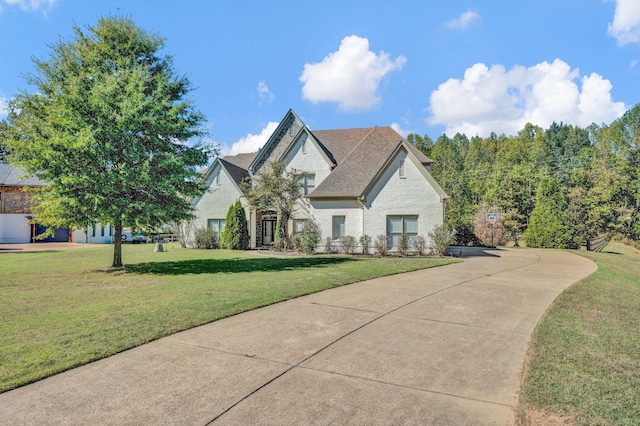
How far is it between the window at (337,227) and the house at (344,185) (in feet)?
0.19

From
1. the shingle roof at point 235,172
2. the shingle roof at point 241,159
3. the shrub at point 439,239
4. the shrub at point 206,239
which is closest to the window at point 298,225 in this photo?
the shingle roof at point 235,172

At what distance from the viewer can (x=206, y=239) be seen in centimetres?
2641

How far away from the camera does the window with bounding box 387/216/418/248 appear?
2125 centimetres

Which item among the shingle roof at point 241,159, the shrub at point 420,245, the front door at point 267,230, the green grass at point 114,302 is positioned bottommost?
the green grass at point 114,302

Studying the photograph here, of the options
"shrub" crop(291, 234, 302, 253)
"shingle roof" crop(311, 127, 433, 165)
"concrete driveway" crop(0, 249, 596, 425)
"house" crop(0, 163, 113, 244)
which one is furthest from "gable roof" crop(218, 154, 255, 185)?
"concrete driveway" crop(0, 249, 596, 425)

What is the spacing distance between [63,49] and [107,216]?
815cm

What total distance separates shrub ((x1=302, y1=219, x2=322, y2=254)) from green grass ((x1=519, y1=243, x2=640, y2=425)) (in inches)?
583

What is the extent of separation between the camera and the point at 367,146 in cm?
2592

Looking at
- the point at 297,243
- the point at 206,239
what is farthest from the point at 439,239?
the point at 206,239

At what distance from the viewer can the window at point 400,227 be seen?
21250 millimetres

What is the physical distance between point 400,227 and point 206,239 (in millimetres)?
13461

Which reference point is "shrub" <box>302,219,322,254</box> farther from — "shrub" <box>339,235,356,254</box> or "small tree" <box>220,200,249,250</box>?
"small tree" <box>220,200,249,250</box>

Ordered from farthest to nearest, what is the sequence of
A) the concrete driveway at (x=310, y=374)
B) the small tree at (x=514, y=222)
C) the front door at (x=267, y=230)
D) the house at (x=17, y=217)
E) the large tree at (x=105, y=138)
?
the house at (x=17, y=217), the small tree at (x=514, y=222), the front door at (x=267, y=230), the large tree at (x=105, y=138), the concrete driveway at (x=310, y=374)

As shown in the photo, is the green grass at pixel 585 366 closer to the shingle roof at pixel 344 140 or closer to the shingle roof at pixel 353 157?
the shingle roof at pixel 353 157
